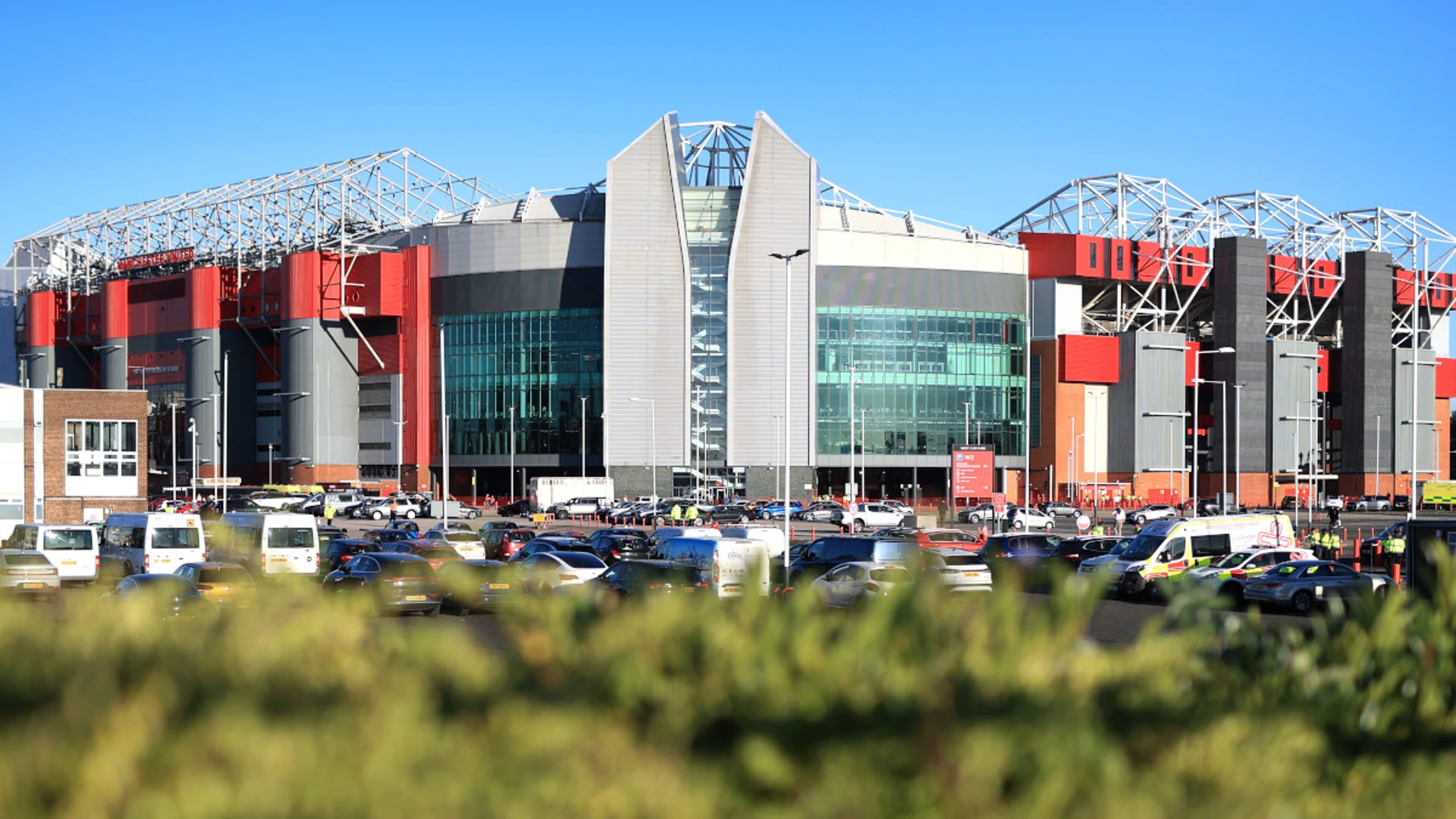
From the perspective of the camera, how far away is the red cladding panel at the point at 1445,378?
12675 cm

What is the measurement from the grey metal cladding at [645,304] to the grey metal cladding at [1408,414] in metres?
58.0

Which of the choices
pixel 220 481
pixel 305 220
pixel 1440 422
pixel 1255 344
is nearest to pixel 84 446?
pixel 220 481

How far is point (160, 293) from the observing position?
123m

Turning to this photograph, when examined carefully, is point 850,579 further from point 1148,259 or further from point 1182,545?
point 1148,259

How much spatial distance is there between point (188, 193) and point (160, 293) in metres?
8.95

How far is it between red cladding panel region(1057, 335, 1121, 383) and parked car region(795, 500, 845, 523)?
32.6 meters

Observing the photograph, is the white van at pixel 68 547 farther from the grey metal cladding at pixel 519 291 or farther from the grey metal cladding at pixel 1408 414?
the grey metal cladding at pixel 1408 414

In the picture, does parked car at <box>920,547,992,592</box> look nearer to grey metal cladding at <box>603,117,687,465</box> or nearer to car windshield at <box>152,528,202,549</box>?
car windshield at <box>152,528,202,549</box>

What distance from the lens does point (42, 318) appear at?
13088cm

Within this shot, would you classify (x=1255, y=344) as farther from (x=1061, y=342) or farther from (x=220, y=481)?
(x=220, y=481)

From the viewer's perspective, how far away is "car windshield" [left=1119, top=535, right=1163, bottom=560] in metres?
37.8

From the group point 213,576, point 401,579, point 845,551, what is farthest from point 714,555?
point 213,576

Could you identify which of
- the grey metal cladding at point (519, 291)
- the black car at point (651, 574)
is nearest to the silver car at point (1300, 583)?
the black car at point (651, 574)

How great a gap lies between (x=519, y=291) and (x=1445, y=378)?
81831 millimetres
